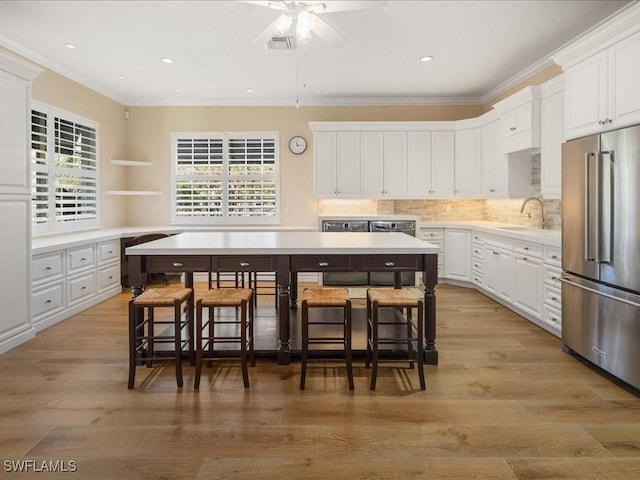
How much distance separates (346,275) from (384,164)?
189cm

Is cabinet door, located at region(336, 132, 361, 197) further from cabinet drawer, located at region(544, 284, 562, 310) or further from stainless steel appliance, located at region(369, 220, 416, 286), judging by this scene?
cabinet drawer, located at region(544, 284, 562, 310)

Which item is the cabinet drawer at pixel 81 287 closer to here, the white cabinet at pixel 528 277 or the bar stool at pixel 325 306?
the bar stool at pixel 325 306

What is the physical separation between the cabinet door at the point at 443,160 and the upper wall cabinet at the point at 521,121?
103cm

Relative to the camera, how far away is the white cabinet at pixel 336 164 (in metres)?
6.52

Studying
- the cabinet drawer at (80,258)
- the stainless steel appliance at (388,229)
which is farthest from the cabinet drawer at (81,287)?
the stainless steel appliance at (388,229)

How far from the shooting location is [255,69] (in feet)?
17.5

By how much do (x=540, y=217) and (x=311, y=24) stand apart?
3803 mm

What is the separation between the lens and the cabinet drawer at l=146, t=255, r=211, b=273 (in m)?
3.07

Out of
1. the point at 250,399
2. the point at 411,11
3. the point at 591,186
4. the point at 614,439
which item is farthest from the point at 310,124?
the point at 614,439

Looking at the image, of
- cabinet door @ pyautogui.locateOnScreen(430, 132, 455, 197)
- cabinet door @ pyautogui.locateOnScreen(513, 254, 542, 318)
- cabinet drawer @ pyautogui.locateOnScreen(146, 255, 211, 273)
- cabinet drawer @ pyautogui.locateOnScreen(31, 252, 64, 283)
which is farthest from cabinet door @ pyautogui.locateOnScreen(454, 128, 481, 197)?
cabinet drawer @ pyautogui.locateOnScreen(31, 252, 64, 283)

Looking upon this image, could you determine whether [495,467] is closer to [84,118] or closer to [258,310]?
[258,310]

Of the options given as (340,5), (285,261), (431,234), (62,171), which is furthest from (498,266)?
(62,171)

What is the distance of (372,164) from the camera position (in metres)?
6.55

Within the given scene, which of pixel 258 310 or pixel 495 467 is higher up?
pixel 258 310
